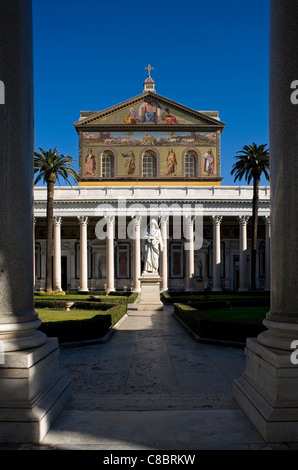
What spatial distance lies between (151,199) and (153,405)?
113 ft

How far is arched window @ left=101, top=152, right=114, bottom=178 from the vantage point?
44875 mm

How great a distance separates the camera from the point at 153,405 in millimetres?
5031

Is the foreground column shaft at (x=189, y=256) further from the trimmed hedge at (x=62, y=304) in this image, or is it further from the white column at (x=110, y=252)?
the trimmed hedge at (x=62, y=304)

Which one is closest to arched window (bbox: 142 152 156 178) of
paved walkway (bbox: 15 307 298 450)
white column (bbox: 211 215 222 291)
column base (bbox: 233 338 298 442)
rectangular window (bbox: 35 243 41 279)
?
white column (bbox: 211 215 222 291)

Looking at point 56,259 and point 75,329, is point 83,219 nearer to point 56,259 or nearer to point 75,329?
point 56,259

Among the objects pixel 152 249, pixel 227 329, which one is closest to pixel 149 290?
pixel 152 249

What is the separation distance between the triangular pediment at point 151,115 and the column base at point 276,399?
140ft

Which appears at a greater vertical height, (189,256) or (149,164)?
(149,164)

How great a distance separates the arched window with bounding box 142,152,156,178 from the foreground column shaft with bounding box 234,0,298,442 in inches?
1601

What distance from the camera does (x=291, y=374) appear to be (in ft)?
12.9

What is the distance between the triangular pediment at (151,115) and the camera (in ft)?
147

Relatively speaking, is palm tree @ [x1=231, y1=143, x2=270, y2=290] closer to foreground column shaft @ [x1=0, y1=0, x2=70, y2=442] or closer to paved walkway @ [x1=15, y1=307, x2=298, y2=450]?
paved walkway @ [x1=15, y1=307, x2=298, y2=450]

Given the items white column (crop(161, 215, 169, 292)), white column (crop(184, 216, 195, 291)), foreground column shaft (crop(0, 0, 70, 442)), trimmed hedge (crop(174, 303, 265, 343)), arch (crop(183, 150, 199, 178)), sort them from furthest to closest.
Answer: arch (crop(183, 150, 199, 178)) → white column (crop(184, 216, 195, 291)) → white column (crop(161, 215, 169, 292)) → trimmed hedge (crop(174, 303, 265, 343)) → foreground column shaft (crop(0, 0, 70, 442))

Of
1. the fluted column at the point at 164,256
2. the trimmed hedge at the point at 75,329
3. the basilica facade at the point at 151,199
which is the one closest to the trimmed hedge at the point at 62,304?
the trimmed hedge at the point at 75,329
